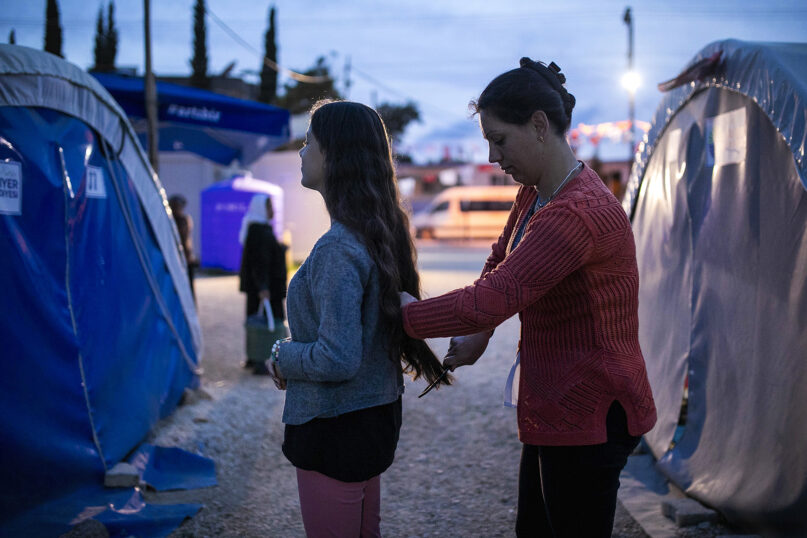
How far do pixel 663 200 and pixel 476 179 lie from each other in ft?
129

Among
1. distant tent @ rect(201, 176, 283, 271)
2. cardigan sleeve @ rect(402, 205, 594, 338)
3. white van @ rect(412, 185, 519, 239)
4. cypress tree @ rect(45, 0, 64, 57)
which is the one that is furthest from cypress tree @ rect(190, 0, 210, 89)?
cardigan sleeve @ rect(402, 205, 594, 338)

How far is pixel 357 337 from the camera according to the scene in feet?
6.14

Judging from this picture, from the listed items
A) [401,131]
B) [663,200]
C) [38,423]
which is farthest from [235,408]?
[401,131]

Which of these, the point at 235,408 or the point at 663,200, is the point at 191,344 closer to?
the point at 235,408

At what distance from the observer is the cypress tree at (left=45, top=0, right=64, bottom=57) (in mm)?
21656

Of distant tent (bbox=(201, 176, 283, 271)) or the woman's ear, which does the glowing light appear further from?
the woman's ear

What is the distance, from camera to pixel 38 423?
354 cm

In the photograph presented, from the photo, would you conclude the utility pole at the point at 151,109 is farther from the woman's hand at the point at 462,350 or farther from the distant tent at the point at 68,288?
the woman's hand at the point at 462,350

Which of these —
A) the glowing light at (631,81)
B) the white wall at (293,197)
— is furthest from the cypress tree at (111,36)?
the glowing light at (631,81)

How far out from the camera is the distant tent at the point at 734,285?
2.97 metres

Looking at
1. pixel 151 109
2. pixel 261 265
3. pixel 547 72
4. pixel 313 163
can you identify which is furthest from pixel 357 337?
pixel 151 109

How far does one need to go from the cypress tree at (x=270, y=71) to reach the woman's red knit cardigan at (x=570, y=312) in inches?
1152

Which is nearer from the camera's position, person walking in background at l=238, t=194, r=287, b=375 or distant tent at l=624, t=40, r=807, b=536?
distant tent at l=624, t=40, r=807, b=536

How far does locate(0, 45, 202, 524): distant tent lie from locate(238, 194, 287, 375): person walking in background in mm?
1925
